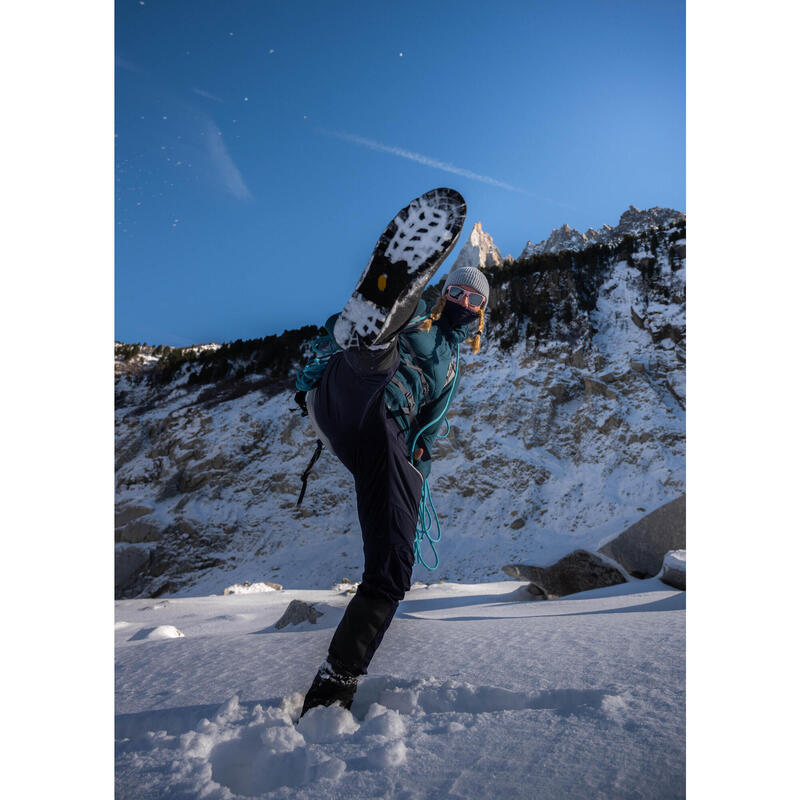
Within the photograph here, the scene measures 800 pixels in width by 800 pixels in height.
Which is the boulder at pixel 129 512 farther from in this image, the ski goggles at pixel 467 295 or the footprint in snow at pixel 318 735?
the ski goggles at pixel 467 295

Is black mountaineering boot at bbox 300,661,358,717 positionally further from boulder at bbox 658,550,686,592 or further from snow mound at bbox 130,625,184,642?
boulder at bbox 658,550,686,592

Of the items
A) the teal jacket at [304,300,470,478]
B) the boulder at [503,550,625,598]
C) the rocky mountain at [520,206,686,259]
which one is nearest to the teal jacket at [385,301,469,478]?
the teal jacket at [304,300,470,478]

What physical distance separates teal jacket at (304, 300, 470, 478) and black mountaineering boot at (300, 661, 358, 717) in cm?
67

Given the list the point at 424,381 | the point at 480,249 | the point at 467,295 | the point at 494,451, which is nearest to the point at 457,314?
the point at 467,295

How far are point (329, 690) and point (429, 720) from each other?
26 cm

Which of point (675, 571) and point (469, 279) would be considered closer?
point (469, 279)

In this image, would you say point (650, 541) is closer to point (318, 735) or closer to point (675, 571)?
point (675, 571)

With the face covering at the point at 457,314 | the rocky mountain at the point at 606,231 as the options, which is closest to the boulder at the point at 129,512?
the face covering at the point at 457,314

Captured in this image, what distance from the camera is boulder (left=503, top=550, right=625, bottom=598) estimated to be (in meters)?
4.30

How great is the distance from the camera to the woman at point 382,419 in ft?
3.75

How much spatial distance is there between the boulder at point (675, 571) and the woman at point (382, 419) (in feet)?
8.64

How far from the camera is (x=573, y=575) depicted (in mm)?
4406

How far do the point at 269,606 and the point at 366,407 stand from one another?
4165 millimetres
